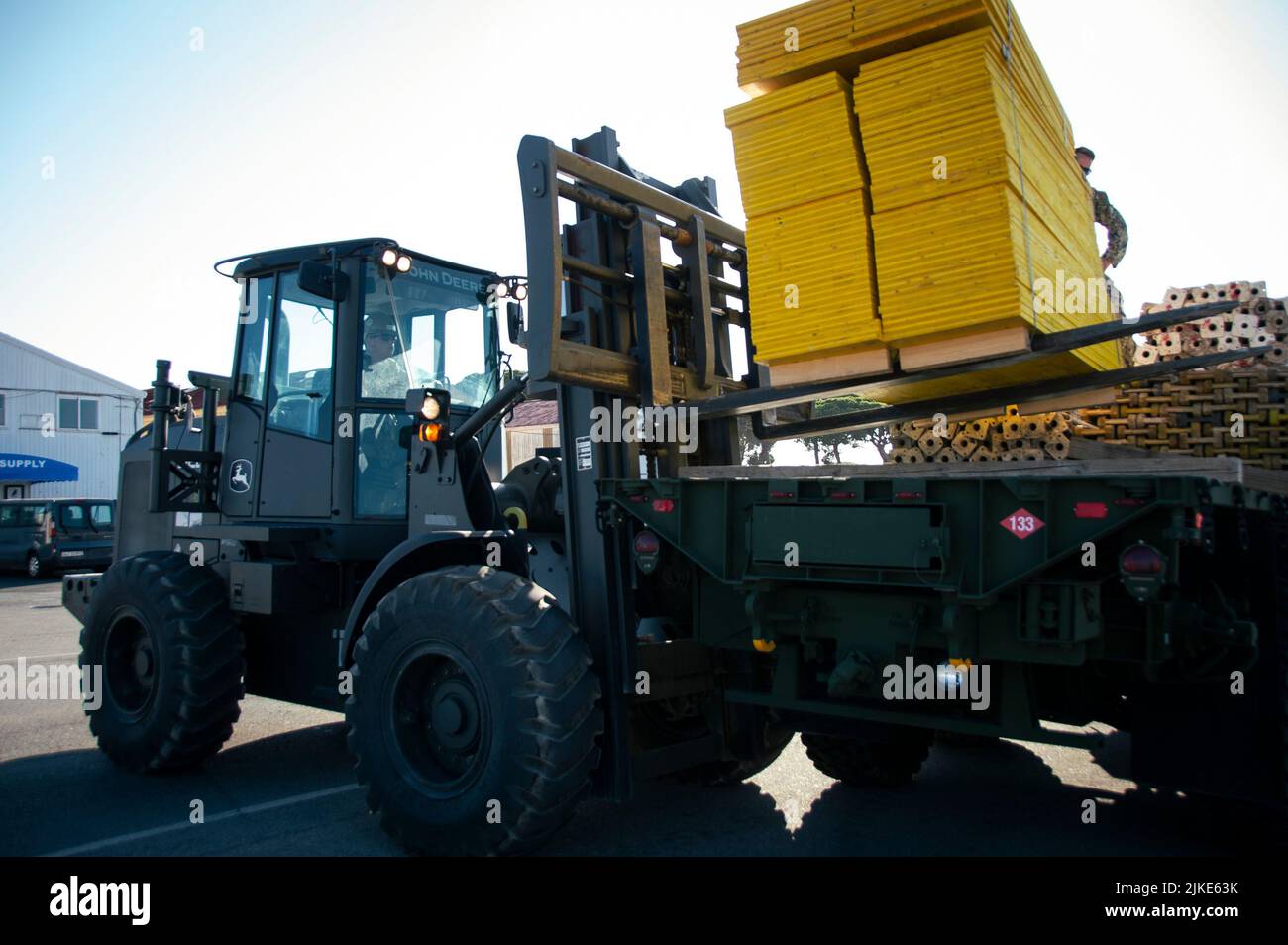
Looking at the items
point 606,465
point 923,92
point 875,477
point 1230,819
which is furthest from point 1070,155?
point 1230,819

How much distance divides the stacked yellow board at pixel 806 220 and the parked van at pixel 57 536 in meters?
21.7

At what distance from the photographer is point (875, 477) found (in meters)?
3.75

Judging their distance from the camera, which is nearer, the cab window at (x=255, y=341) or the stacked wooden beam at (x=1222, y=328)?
the cab window at (x=255, y=341)

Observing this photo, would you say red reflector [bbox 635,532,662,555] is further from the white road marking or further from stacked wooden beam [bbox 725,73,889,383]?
the white road marking

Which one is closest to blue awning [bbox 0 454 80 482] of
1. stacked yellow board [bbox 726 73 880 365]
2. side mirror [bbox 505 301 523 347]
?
side mirror [bbox 505 301 523 347]

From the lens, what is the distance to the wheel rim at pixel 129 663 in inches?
245

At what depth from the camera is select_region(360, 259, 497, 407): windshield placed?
6047 millimetres

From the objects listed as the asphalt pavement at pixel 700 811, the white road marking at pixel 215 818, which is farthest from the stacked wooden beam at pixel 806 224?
the white road marking at pixel 215 818

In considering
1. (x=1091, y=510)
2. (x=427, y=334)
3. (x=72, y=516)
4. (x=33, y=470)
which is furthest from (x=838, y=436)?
(x=33, y=470)

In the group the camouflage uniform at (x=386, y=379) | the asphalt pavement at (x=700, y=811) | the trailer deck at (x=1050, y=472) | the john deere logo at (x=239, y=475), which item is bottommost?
the asphalt pavement at (x=700, y=811)

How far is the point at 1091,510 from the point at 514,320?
369 cm

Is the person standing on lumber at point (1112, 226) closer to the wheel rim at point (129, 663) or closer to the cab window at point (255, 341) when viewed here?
the cab window at point (255, 341)

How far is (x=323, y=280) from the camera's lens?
19.1 ft

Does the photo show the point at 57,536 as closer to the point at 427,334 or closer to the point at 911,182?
the point at 427,334
